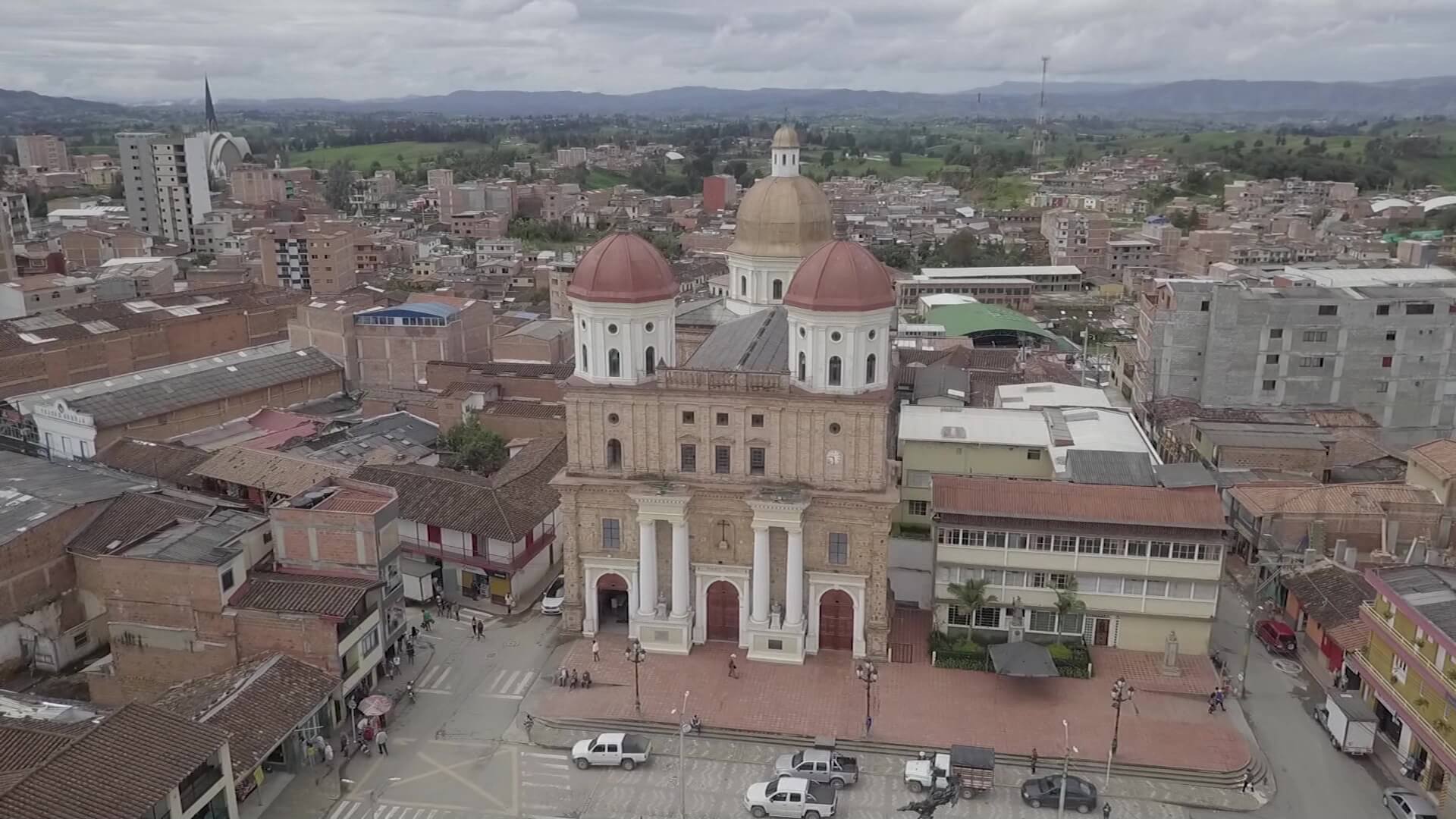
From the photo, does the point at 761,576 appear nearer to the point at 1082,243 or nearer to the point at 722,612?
the point at 722,612

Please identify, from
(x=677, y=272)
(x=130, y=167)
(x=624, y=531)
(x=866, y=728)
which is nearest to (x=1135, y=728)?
(x=866, y=728)

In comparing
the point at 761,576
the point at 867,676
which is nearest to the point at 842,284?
the point at 761,576

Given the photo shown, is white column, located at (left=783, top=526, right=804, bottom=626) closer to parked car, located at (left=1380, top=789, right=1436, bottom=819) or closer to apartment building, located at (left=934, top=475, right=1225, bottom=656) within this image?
apartment building, located at (left=934, top=475, right=1225, bottom=656)

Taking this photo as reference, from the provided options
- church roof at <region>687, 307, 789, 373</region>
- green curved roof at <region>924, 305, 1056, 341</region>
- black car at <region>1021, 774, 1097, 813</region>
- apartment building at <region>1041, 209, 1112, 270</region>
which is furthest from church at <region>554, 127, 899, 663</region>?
apartment building at <region>1041, 209, 1112, 270</region>

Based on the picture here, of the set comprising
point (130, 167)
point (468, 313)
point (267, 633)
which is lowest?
point (267, 633)

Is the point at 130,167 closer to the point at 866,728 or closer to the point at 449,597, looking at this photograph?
the point at 449,597
